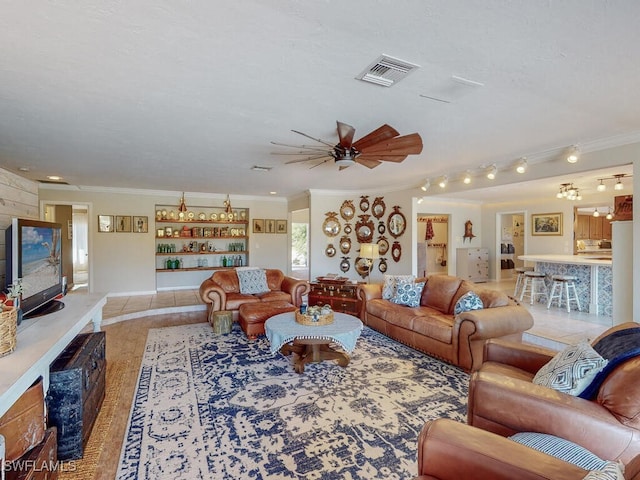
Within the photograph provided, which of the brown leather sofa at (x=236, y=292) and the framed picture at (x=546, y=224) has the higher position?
the framed picture at (x=546, y=224)

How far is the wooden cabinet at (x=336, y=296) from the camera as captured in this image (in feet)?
18.4

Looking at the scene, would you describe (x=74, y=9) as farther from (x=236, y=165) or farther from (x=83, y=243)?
(x=83, y=243)

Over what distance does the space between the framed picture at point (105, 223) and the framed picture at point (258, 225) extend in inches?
126

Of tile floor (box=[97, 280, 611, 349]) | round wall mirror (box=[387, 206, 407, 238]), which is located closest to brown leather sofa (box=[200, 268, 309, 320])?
tile floor (box=[97, 280, 611, 349])

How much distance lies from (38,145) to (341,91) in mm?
3608

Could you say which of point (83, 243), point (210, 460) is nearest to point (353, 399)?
point (210, 460)

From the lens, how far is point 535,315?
5.38 m

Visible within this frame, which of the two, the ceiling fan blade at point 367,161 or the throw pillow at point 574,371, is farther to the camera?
the ceiling fan blade at point 367,161

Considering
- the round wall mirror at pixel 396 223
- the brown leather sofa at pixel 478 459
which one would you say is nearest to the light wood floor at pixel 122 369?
the brown leather sofa at pixel 478 459

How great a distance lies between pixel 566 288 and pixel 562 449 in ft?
17.6

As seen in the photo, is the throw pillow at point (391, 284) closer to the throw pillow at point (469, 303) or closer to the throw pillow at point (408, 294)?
the throw pillow at point (408, 294)

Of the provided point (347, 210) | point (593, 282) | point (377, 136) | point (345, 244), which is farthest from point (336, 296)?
point (593, 282)

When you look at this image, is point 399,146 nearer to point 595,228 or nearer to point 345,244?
point 345,244

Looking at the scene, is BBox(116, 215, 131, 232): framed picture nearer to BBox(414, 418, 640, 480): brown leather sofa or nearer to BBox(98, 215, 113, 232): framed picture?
BBox(98, 215, 113, 232): framed picture
